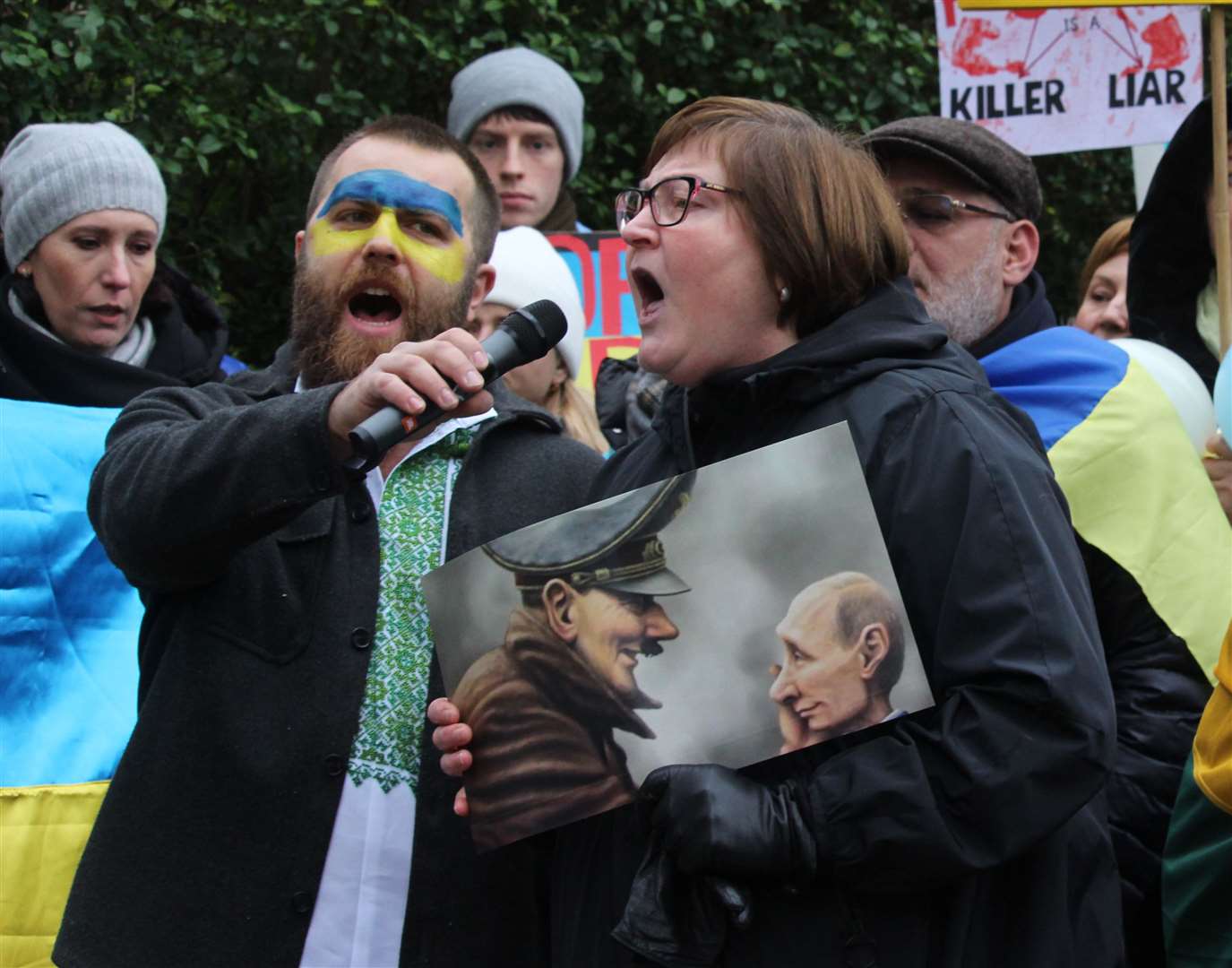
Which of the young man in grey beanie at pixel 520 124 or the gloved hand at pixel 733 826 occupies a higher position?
the young man in grey beanie at pixel 520 124

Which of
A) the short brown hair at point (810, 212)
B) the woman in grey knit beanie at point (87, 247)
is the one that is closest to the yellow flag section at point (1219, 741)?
the short brown hair at point (810, 212)

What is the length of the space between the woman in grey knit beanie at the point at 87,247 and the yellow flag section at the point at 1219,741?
295 cm

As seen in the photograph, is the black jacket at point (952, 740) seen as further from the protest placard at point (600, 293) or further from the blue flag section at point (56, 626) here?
the protest placard at point (600, 293)

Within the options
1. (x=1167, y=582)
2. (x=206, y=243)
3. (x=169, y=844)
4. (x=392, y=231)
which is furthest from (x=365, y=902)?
(x=206, y=243)

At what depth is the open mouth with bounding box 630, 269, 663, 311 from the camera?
7.77ft

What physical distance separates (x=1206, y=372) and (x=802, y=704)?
80.1 inches

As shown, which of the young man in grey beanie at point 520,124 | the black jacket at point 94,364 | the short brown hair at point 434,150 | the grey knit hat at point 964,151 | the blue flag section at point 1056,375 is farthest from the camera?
the young man in grey beanie at point 520,124

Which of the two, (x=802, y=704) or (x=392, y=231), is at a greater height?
(x=392, y=231)

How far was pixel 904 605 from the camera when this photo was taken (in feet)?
6.52

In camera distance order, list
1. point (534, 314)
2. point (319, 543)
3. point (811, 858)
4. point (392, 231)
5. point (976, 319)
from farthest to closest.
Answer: point (976, 319) < point (392, 231) < point (319, 543) < point (534, 314) < point (811, 858)

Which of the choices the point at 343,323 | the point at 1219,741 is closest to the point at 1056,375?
the point at 1219,741

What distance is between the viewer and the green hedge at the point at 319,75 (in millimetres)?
5645

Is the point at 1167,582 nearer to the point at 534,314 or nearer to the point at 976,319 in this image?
the point at 976,319

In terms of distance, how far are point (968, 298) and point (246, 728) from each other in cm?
195
